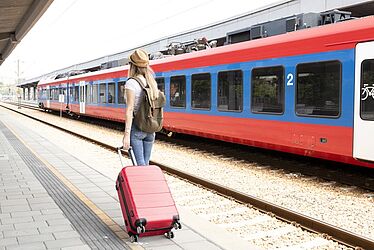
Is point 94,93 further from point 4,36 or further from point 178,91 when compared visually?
point 178,91

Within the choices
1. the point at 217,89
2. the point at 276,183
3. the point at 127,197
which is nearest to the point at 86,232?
the point at 127,197

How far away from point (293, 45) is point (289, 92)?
92 centimetres

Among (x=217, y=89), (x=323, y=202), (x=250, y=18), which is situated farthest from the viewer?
(x=250, y=18)

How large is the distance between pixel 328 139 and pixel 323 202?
1.47 m

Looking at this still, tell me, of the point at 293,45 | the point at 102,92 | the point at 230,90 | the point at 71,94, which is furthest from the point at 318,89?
the point at 71,94

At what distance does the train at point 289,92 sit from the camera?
7.48 meters

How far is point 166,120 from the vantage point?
1523 cm

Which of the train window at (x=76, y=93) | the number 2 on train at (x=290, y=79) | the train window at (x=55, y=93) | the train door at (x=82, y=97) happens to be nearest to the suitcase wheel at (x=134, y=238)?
the number 2 on train at (x=290, y=79)

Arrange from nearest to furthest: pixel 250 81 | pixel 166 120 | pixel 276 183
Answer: pixel 276 183
pixel 250 81
pixel 166 120

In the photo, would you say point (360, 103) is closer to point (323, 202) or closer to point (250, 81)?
point (323, 202)

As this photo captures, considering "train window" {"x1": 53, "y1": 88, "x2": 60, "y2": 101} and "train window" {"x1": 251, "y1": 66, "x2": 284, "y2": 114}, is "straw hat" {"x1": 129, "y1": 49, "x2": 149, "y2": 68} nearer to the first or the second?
"train window" {"x1": 251, "y1": 66, "x2": 284, "y2": 114}

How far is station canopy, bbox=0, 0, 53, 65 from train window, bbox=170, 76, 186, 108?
4302mm

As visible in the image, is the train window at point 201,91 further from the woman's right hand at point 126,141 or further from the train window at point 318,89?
the woman's right hand at point 126,141

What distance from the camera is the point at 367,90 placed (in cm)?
733
